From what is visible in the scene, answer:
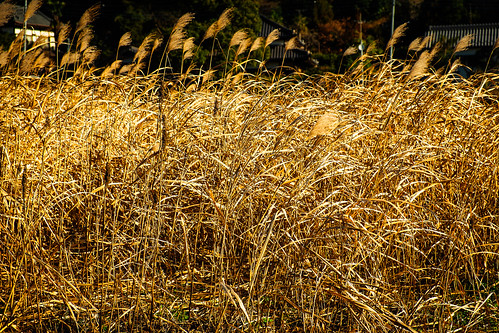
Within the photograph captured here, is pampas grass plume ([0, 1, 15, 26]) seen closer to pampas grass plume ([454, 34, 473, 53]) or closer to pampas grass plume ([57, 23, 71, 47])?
pampas grass plume ([57, 23, 71, 47])

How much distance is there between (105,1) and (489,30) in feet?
67.3

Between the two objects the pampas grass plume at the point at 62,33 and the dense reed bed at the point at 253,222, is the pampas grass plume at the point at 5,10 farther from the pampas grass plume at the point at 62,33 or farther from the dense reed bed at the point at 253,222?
the dense reed bed at the point at 253,222

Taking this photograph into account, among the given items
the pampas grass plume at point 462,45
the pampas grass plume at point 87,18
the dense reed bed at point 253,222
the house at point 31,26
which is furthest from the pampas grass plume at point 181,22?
the pampas grass plume at point 462,45

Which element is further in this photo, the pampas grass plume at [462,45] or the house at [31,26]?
the house at [31,26]

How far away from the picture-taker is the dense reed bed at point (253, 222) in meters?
1.92

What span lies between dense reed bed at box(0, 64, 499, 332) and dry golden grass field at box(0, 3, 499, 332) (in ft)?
0.05

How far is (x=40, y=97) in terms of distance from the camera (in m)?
3.55

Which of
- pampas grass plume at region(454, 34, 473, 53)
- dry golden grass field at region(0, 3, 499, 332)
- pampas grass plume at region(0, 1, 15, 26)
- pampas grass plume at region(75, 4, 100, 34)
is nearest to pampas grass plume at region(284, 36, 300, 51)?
dry golden grass field at region(0, 3, 499, 332)

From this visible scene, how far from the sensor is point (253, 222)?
7.87 feet

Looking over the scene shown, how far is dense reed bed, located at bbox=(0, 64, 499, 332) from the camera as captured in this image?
1915 millimetres

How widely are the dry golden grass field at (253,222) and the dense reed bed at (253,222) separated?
16 millimetres

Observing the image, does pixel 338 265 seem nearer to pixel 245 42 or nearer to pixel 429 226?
pixel 429 226

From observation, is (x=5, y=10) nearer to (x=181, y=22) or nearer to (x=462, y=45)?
(x=181, y=22)

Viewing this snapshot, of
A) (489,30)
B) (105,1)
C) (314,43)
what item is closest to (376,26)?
(314,43)
